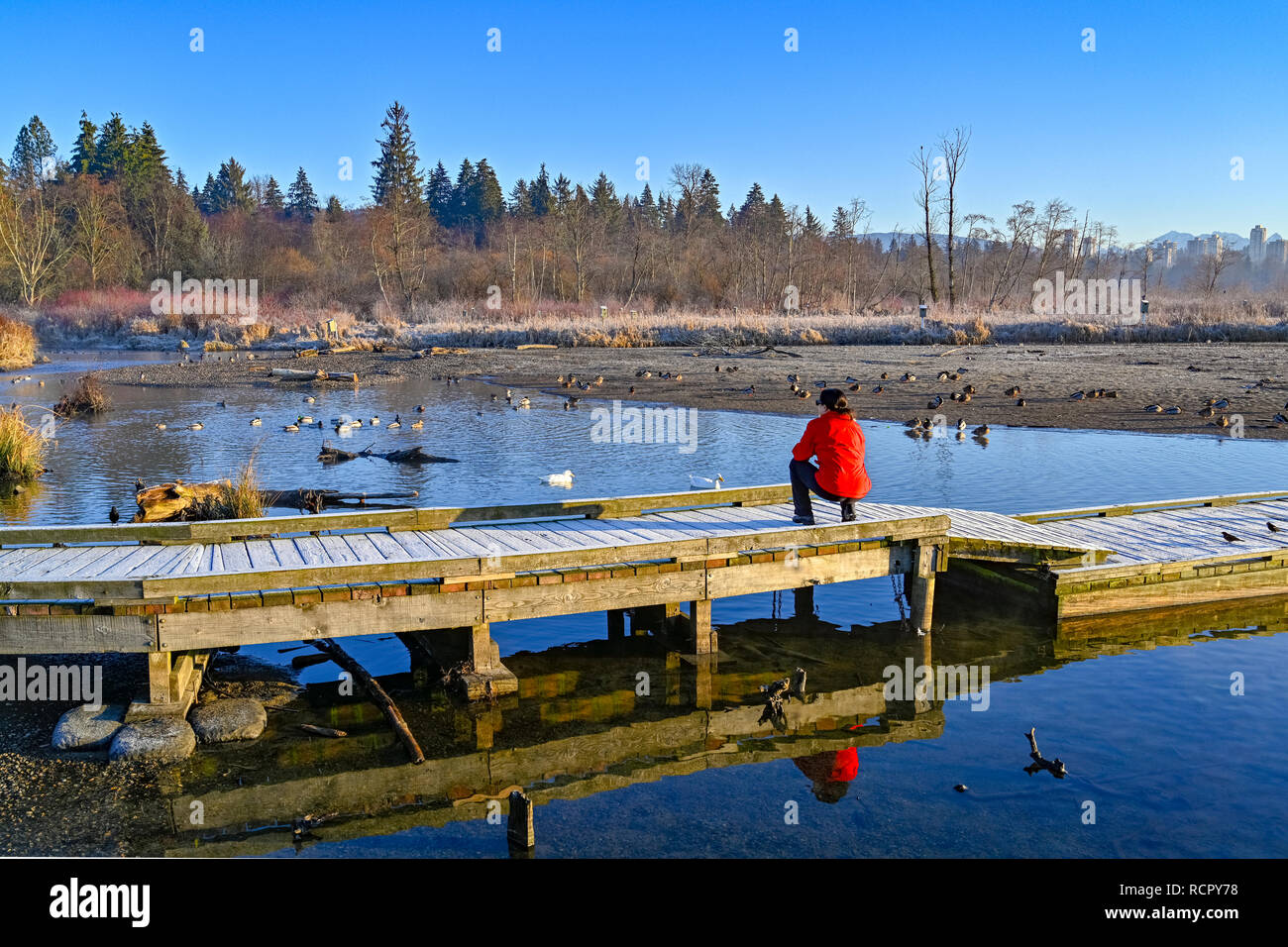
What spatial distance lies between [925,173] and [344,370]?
40973 millimetres

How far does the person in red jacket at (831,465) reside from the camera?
10844 mm

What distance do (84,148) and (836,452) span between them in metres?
103

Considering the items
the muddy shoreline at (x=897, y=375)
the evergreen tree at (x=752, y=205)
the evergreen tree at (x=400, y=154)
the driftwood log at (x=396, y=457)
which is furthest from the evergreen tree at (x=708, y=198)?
the driftwood log at (x=396, y=457)

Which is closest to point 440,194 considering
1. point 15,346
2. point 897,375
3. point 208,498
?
point 15,346

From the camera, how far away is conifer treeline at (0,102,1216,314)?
239ft

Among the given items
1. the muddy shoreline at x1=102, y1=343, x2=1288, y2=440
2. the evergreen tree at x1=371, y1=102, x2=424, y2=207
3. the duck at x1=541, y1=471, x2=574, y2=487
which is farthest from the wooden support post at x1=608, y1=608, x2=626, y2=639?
the evergreen tree at x1=371, y1=102, x2=424, y2=207

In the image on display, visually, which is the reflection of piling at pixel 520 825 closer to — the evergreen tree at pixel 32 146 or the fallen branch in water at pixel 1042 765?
the fallen branch in water at pixel 1042 765

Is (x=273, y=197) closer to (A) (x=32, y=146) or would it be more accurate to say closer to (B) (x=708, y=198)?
(A) (x=32, y=146)

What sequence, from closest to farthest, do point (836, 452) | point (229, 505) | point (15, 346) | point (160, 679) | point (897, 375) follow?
point (160, 679) → point (836, 452) → point (229, 505) → point (897, 375) → point (15, 346)

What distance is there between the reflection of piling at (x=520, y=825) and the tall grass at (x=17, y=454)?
16.3 metres

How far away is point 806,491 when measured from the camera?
36.0 ft

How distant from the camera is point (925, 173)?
66438 millimetres

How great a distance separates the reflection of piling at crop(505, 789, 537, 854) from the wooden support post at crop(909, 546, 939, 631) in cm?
560
